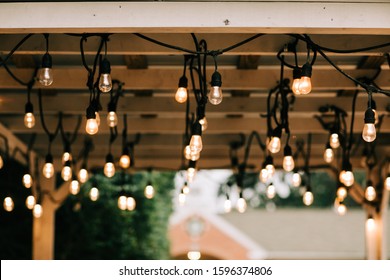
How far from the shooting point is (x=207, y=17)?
423 cm

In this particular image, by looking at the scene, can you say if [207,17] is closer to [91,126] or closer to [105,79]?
[105,79]

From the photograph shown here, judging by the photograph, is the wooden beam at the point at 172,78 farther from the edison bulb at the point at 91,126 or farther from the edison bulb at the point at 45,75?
the edison bulb at the point at 45,75

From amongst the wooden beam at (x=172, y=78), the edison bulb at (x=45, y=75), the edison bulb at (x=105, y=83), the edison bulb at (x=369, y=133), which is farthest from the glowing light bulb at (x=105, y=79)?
the wooden beam at (x=172, y=78)

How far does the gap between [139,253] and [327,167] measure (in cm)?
357

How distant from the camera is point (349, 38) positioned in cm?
531

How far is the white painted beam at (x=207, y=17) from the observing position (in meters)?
4.22

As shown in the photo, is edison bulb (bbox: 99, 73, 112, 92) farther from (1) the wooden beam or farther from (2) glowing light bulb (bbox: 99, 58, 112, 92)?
(1) the wooden beam

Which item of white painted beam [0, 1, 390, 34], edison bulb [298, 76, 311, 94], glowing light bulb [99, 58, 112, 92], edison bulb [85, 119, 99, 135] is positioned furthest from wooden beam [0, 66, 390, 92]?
white painted beam [0, 1, 390, 34]

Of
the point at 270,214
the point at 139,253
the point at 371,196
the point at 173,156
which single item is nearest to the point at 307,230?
the point at 270,214

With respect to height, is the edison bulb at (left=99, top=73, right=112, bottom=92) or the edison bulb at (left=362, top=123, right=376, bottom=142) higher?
the edison bulb at (left=99, top=73, right=112, bottom=92)

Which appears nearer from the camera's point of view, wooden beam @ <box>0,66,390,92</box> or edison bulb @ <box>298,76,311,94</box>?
edison bulb @ <box>298,76,311,94</box>

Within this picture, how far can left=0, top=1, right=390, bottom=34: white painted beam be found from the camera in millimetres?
4223

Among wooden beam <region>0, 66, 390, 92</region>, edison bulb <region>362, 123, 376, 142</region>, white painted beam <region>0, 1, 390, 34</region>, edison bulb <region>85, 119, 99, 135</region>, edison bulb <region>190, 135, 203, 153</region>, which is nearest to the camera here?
white painted beam <region>0, 1, 390, 34</region>
